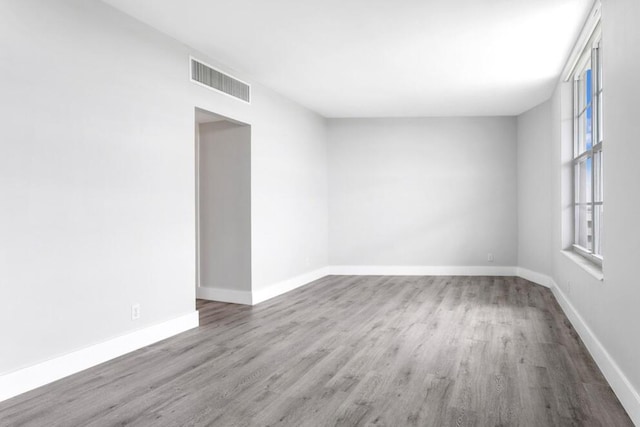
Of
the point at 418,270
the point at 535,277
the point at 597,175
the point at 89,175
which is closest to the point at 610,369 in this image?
the point at 597,175

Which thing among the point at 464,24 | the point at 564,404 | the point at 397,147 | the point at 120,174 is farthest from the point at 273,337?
Result: the point at 397,147

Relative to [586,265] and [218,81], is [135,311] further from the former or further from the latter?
[586,265]

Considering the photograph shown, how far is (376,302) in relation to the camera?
238 inches

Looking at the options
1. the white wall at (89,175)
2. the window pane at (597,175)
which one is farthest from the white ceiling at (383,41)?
the window pane at (597,175)

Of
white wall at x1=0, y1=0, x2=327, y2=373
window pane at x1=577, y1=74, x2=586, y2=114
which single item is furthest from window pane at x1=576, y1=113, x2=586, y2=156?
white wall at x1=0, y1=0, x2=327, y2=373

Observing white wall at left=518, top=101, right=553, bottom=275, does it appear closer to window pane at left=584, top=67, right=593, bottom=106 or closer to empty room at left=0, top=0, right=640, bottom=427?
empty room at left=0, top=0, right=640, bottom=427

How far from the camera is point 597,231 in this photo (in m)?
4.29

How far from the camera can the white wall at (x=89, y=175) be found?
3.08 m

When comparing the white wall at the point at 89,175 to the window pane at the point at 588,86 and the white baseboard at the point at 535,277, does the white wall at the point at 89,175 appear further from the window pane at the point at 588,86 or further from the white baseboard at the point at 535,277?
the white baseboard at the point at 535,277

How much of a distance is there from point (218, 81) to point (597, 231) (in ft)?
12.9

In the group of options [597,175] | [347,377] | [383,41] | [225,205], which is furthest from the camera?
[225,205]

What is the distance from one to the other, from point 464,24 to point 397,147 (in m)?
4.45

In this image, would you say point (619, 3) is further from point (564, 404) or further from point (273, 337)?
point (273, 337)

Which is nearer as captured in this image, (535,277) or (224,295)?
(224,295)
